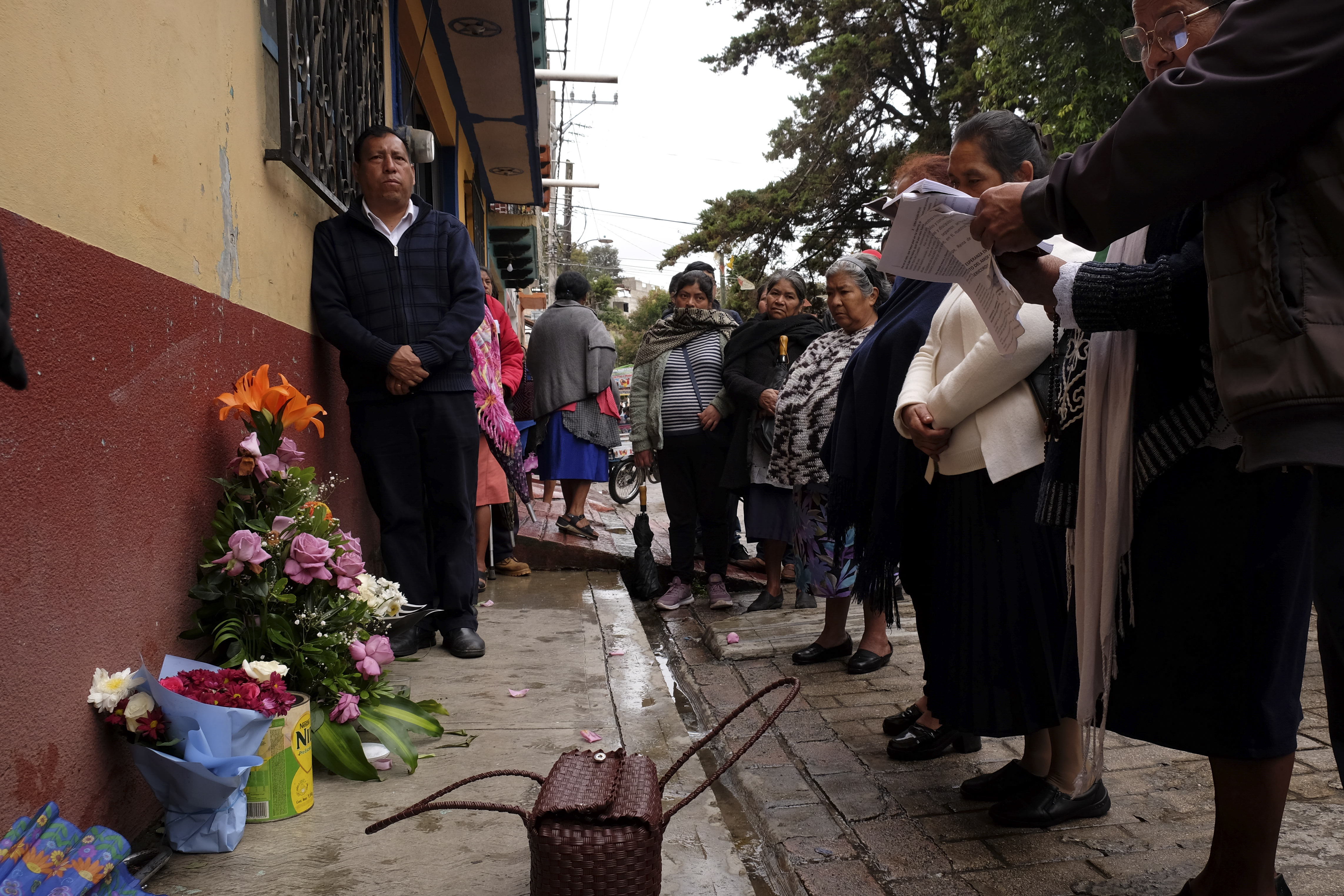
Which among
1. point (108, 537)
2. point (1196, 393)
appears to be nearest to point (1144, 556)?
point (1196, 393)

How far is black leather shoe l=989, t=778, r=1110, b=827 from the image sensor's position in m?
2.68

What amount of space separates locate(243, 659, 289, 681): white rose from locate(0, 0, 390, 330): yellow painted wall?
993 millimetres

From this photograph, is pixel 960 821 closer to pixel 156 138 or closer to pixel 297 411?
pixel 297 411

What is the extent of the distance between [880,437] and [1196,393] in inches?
57.6

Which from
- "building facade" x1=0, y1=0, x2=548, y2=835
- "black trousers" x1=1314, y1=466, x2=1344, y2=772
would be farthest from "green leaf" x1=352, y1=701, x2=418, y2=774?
"black trousers" x1=1314, y1=466, x2=1344, y2=772

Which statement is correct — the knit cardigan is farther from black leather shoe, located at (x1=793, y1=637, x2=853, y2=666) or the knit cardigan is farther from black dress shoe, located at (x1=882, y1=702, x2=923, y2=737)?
black leather shoe, located at (x1=793, y1=637, x2=853, y2=666)

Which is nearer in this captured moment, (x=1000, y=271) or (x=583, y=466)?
(x=1000, y=271)

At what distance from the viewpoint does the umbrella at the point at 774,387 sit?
546 centimetres

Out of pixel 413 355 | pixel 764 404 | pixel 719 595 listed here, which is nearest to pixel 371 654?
pixel 413 355

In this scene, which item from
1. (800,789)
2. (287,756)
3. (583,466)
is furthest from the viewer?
(583,466)

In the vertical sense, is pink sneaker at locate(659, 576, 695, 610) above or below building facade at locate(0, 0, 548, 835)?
below

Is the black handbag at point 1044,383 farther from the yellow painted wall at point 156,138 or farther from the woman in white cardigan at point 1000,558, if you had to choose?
the yellow painted wall at point 156,138

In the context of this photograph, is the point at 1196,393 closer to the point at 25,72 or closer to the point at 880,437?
the point at 880,437

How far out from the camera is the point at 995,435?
266cm
